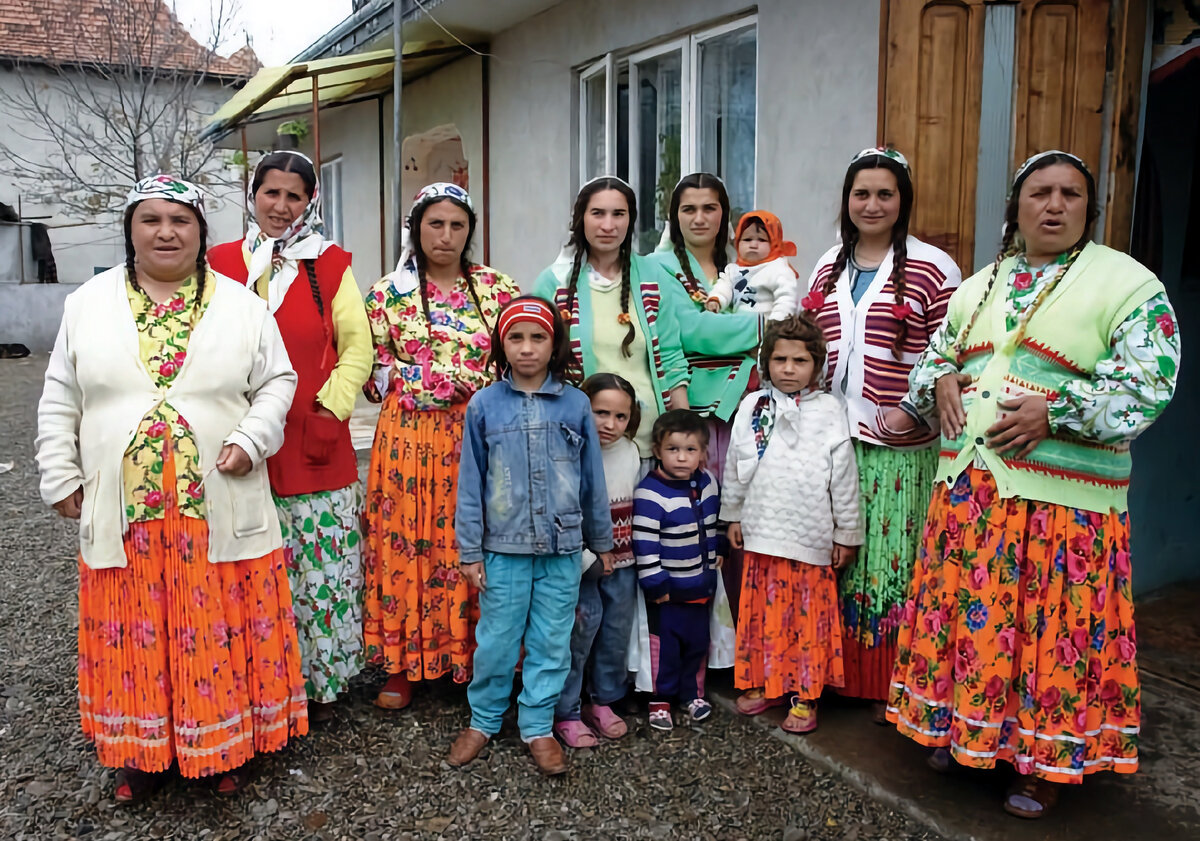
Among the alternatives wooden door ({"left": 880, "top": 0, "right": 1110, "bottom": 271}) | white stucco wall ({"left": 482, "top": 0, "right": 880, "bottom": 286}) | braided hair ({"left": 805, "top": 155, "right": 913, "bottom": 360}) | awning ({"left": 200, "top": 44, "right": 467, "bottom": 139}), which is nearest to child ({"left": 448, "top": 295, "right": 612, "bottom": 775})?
braided hair ({"left": 805, "top": 155, "right": 913, "bottom": 360})

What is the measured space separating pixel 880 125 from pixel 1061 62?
2.04 feet

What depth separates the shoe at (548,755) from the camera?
2.96 m

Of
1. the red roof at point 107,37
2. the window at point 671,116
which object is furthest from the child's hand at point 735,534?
the red roof at point 107,37

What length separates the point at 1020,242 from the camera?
2.75 meters

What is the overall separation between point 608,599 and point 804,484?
2.53ft

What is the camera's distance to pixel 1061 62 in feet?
10.9

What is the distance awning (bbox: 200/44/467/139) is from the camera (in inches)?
310

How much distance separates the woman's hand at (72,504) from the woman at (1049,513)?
8.02 ft

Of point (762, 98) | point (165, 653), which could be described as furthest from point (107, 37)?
point (165, 653)

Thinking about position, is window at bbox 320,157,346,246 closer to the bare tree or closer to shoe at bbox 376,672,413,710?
the bare tree

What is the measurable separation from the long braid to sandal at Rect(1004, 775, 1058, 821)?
1.32 meters

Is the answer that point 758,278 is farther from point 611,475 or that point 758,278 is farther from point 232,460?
point 232,460

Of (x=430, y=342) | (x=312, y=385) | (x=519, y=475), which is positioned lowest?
(x=519, y=475)

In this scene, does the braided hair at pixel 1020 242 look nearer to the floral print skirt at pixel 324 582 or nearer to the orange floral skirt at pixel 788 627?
the orange floral skirt at pixel 788 627
